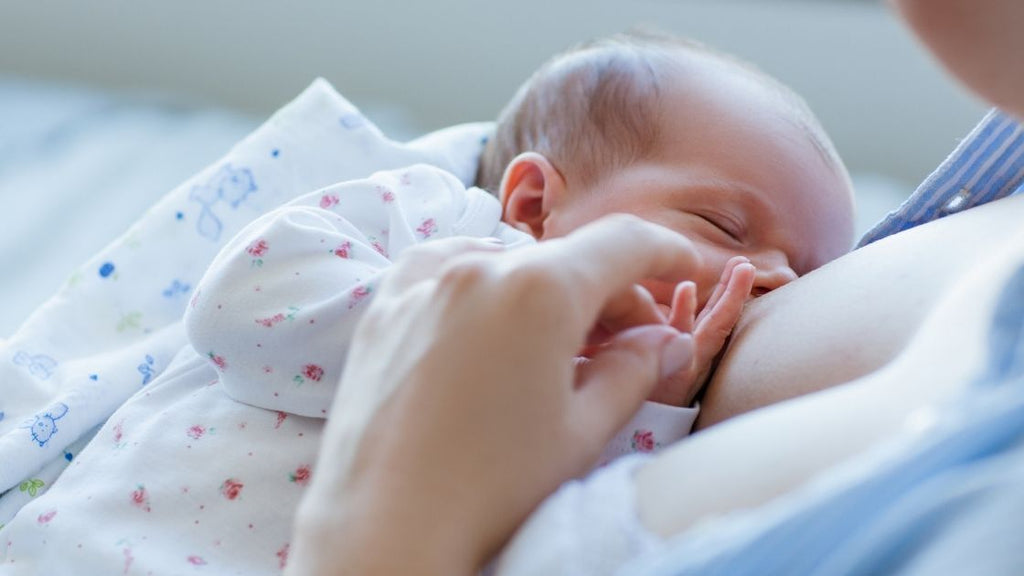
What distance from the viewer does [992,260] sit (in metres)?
0.66

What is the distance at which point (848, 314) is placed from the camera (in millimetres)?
770

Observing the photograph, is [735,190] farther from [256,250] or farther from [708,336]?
[256,250]

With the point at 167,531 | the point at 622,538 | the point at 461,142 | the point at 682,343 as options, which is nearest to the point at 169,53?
the point at 461,142

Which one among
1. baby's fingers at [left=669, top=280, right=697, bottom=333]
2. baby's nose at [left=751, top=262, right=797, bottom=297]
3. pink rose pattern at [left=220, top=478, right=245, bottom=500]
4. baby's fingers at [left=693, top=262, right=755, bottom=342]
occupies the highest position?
baby's fingers at [left=669, top=280, right=697, bottom=333]

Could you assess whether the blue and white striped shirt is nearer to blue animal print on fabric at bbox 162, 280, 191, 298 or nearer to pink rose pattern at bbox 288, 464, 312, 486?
pink rose pattern at bbox 288, 464, 312, 486

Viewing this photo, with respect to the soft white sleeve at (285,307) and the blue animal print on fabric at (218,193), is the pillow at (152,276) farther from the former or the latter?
the soft white sleeve at (285,307)

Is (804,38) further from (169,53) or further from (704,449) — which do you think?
(704,449)

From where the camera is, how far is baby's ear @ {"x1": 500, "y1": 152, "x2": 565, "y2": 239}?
42.2 inches

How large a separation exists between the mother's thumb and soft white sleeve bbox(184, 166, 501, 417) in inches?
9.1

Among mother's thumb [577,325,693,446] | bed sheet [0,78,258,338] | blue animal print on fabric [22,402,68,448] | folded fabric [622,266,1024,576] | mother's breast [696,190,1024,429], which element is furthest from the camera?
bed sheet [0,78,258,338]

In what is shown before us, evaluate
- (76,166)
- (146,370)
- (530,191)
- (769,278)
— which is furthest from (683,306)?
(76,166)

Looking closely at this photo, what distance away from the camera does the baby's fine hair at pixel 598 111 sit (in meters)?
1.07

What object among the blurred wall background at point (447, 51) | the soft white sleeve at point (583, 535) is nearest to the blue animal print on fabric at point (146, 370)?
the soft white sleeve at point (583, 535)

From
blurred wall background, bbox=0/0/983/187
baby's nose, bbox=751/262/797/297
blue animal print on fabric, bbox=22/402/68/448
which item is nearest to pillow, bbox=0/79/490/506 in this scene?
blue animal print on fabric, bbox=22/402/68/448
